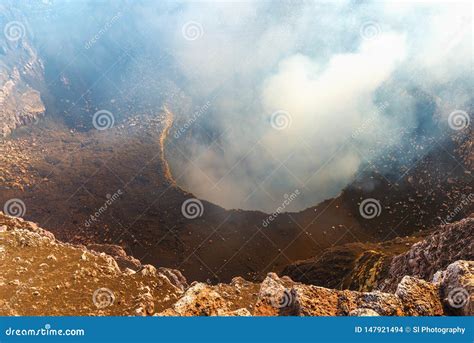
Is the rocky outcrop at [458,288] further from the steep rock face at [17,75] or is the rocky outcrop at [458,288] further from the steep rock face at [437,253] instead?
the steep rock face at [17,75]

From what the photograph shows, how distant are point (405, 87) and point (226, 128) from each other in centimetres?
3158

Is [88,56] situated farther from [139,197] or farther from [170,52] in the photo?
[139,197]

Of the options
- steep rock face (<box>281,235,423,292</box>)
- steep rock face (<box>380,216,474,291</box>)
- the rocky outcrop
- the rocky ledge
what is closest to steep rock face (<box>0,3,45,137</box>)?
the rocky ledge

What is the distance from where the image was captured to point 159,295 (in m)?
22.0

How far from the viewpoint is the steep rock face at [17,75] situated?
219 ft

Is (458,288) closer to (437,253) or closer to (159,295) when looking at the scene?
(437,253)

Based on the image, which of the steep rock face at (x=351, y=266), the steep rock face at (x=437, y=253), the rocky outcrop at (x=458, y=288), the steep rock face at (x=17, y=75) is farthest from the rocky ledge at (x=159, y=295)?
the steep rock face at (x=17, y=75)

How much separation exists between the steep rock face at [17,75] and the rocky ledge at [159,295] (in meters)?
49.2

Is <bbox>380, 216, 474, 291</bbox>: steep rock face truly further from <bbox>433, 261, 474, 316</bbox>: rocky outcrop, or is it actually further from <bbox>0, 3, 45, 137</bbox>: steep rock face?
<bbox>0, 3, 45, 137</bbox>: steep rock face

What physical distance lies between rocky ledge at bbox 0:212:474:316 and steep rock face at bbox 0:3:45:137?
49.2 m

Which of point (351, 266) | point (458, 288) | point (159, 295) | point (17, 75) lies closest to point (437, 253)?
point (458, 288)

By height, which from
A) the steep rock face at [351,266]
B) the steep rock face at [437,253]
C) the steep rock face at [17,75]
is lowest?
the steep rock face at [17,75]

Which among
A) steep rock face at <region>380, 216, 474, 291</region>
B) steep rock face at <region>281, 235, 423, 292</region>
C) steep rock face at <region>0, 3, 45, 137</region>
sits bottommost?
steep rock face at <region>0, 3, 45, 137</region>

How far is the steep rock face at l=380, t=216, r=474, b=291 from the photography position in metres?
27.5
